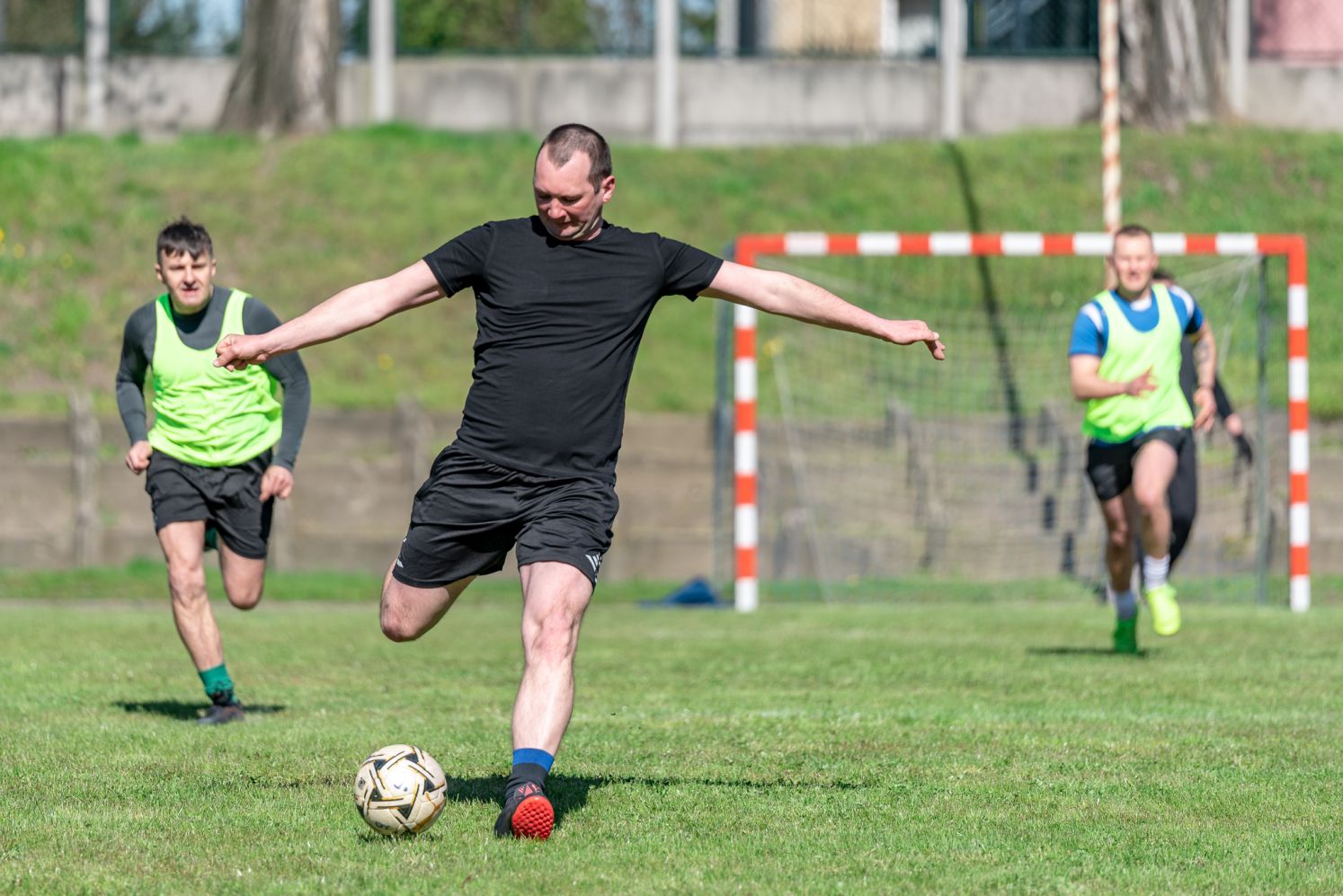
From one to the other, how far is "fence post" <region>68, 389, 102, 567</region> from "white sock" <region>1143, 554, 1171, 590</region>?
35.1ft

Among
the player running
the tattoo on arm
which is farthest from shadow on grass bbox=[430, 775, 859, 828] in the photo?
the tattoo on arm

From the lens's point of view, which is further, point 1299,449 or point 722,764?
point 1299,449

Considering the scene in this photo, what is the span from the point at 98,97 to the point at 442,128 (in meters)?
4.56

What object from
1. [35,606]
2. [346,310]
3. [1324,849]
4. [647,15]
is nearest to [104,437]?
[35,606]

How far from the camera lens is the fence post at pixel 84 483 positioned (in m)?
17.8

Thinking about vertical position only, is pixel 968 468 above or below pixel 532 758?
above

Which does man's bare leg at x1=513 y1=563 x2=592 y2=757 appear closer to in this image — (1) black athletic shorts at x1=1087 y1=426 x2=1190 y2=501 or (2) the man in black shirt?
(2) the man in black shirt

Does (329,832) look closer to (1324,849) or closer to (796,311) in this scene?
(796,311)

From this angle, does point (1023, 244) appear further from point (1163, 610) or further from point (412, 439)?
point (412, 439)

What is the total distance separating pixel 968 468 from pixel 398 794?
12535 mm

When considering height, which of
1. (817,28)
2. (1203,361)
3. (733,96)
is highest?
(817,28)

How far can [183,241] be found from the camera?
8.19 metres

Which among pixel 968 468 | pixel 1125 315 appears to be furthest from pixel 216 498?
pixel 968 468

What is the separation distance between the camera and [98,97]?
24844 millimetres
